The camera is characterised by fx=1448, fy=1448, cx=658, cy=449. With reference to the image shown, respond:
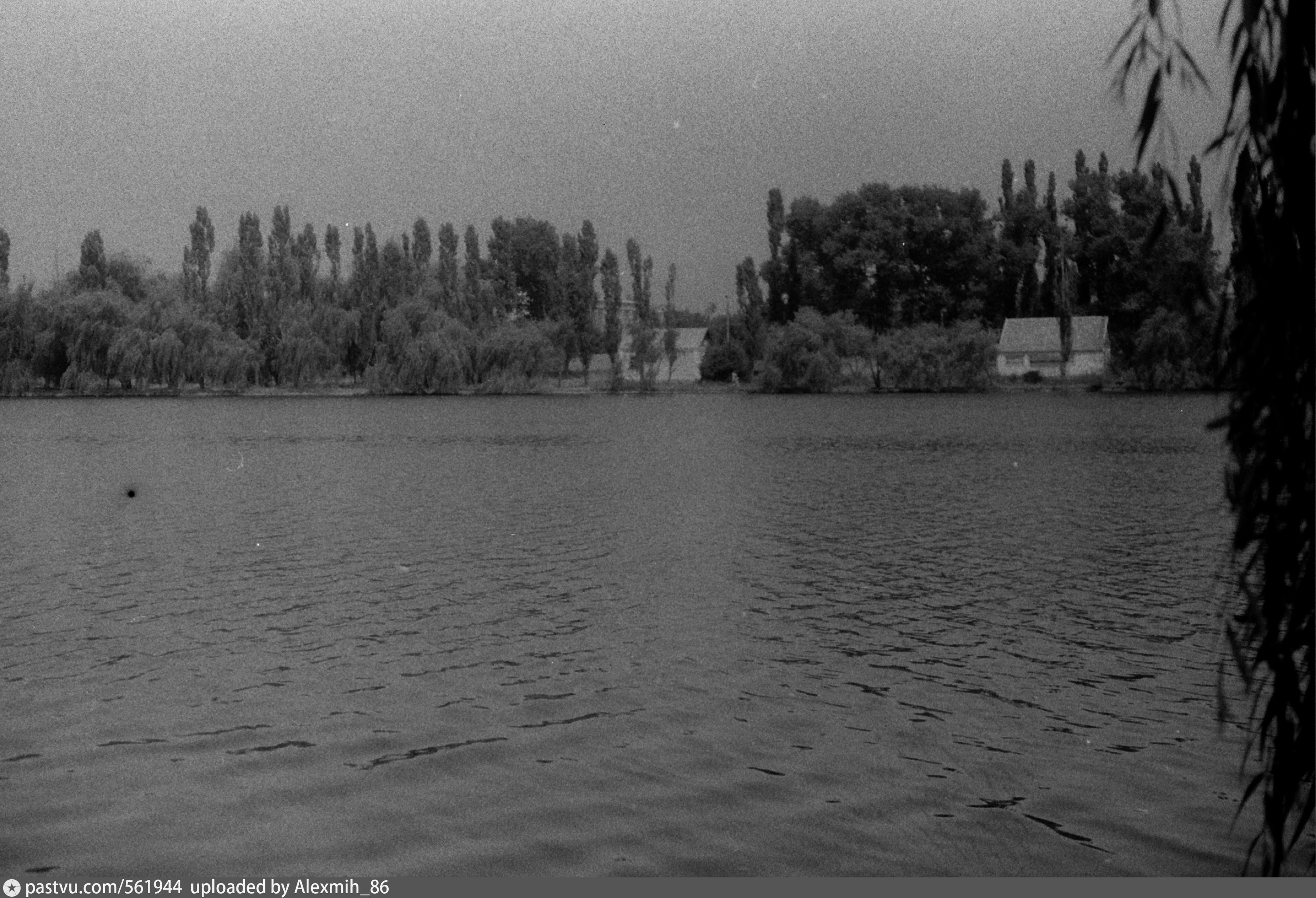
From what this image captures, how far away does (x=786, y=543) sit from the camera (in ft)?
68.3

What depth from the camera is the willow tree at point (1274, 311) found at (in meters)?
4.32

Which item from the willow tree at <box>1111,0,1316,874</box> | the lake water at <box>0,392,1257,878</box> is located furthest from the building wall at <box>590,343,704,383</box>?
the willow tree at <box>1111,0,1316,874</box>

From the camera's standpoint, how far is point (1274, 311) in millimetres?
4344

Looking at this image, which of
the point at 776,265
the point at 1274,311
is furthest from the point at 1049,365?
the point at 1274,311

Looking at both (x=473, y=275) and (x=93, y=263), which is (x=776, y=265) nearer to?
(x=473, y=275)

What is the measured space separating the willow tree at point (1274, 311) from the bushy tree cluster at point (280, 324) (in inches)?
3244

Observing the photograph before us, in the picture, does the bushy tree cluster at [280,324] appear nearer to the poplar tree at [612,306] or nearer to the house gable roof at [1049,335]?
the poplar tree at [612,306]

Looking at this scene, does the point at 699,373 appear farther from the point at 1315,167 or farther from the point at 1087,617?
the point at 1315,167

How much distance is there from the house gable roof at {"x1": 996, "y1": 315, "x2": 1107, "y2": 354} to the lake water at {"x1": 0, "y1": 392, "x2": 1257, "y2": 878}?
6723cm

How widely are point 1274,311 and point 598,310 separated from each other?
4073 inches

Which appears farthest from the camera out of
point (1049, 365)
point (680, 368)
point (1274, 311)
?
Result: point (680, 368)

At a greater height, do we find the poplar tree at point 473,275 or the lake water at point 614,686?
the poplar tree at point 473,275

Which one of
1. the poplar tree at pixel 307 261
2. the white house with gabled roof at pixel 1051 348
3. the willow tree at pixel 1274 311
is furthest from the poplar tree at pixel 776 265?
the willow tree at pixel 1274 311

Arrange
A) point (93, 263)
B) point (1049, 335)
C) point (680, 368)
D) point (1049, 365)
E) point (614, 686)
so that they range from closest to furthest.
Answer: point (614, 686) < point (93, 263) < point (1049, 335) < point (1049, 365) < point (680, 368)
